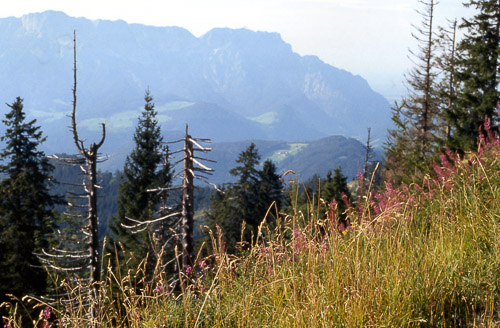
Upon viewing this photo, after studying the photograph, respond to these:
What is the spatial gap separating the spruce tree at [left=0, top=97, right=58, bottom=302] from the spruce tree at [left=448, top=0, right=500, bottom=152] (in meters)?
24.3

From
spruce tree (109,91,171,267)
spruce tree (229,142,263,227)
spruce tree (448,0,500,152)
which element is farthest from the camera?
spruce tree (229,142,263,227)

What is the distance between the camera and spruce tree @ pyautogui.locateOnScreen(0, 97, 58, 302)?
85.3 ft

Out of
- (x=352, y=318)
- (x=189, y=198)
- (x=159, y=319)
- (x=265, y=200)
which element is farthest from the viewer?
(x=265, y=200)

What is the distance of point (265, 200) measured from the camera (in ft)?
156

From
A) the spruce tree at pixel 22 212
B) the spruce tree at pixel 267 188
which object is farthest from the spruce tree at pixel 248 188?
the spruce tree at pixel 22 212

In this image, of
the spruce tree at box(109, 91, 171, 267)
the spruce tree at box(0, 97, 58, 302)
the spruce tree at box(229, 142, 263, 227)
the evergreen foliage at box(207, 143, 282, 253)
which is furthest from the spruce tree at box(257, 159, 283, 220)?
the spruce tree at box(0, 97, 58, 302)

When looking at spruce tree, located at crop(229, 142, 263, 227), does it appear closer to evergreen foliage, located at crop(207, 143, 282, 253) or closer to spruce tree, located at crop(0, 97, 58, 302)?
evergreen foliage, located at crop(207, 143, 282, 253)

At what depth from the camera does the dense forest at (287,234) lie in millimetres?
2635

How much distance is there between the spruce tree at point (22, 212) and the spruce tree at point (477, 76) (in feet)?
79.8

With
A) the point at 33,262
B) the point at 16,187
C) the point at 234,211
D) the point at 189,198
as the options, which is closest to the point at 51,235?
the point at 33,262

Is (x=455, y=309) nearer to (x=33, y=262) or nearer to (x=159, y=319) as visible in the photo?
(x=159, y=319)

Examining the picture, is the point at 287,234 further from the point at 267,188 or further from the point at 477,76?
the point at 267,188

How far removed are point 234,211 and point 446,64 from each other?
24.9 metres

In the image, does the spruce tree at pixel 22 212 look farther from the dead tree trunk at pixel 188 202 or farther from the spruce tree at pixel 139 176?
the dead tree trunk at pixel 188 202
